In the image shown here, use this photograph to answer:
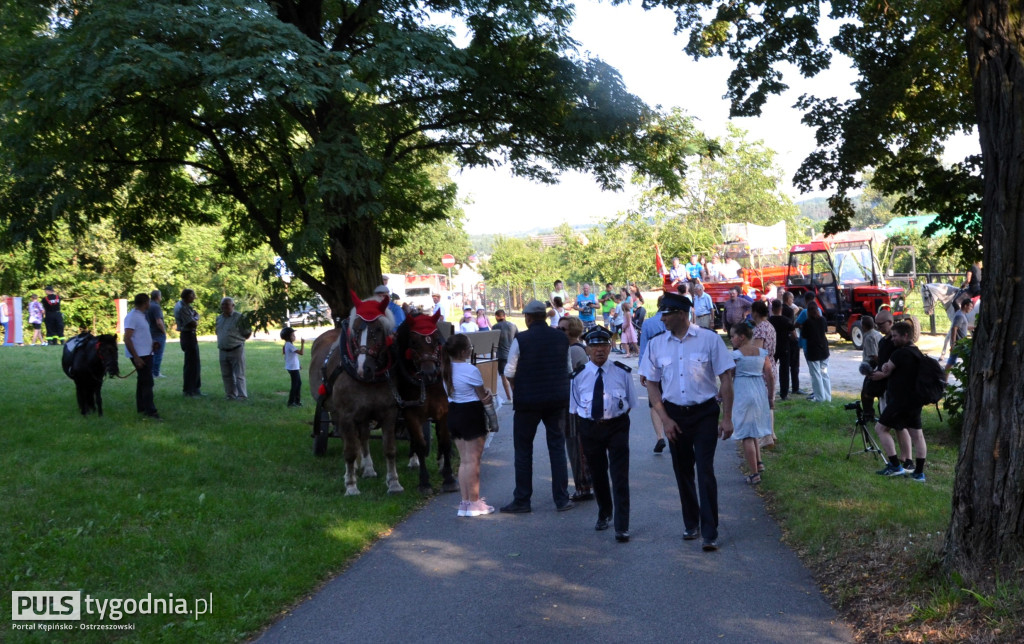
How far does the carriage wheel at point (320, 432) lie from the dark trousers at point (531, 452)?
12.2 ft

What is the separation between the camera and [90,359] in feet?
44.3

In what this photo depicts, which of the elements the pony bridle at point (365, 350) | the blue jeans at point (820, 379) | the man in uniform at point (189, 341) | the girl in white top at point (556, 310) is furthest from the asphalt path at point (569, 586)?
the girl in white top at point (556, 310)

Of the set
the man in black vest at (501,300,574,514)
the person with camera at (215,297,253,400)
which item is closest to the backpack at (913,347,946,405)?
the man in black vest at (501,300,574,514)

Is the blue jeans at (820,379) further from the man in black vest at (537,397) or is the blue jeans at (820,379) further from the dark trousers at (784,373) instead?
the man in black vest at (537,397)

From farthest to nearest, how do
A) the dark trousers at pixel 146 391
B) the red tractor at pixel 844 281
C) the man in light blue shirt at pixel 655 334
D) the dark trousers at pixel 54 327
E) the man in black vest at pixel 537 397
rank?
the dark trousers at pixel 54 327 → the red tractor at pixel 844 281 → the dark trousers at pixel 146 391 → the man in light blue shirt at pixel 655 334 → the man in black vest at pixel 537 397

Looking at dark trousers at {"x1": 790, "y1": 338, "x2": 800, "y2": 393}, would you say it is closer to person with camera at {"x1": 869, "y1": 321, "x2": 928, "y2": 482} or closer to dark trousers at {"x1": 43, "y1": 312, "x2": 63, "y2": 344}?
person with camera at {"x1": 869, "y1": 321, "x2": 928, "y2": 482}

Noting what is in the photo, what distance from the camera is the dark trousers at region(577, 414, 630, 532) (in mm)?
7848

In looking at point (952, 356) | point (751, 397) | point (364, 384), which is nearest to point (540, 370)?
point (364, 384)

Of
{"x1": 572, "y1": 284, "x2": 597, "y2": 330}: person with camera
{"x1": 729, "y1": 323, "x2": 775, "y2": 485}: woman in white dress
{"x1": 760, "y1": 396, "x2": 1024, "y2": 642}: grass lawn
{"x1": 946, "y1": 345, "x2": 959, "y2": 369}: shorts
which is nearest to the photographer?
{"x1": 760, "y1": 396, "x2": 1024, "y2": 642}: grass lawn

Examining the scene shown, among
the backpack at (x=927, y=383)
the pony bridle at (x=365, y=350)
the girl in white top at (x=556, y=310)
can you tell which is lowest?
the backpack at (x=927, y=383)

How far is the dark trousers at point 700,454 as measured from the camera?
750 cm

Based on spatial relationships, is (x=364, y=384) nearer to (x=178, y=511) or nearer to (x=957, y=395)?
(x=178, y=511)

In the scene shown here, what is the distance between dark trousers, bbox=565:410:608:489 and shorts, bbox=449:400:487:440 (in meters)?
0.98

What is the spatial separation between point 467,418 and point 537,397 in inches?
27.3
